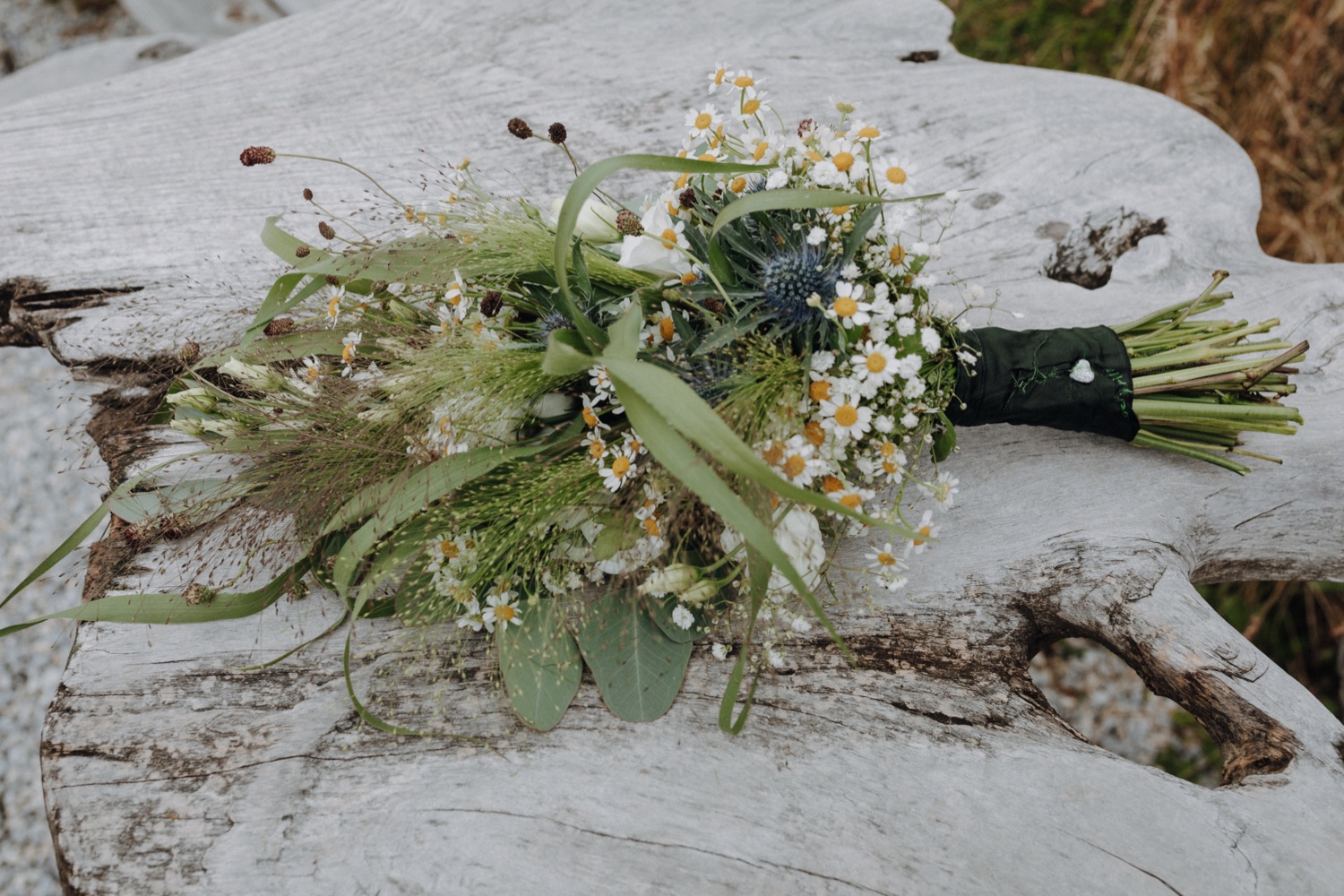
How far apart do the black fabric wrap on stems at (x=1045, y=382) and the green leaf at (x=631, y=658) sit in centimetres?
58

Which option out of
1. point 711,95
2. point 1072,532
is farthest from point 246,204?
point 1072,532

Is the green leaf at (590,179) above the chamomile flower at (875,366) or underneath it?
above

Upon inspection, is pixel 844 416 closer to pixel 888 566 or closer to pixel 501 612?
pixel 888 566

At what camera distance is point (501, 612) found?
1.21 metres

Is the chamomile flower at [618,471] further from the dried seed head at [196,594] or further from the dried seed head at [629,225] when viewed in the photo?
the dried seed head at [196,594]

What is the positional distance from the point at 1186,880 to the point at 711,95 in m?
1.55

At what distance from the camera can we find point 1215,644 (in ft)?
3.91

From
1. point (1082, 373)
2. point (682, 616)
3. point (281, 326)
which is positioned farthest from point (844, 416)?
point (281, 326)

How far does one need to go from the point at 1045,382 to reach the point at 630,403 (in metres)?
0.71

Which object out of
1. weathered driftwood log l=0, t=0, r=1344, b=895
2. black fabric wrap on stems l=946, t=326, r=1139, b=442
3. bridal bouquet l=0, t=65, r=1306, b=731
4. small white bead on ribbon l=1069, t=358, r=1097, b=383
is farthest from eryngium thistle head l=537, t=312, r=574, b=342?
small white bead on ribbon l=1069, t=358, r=1097, b=383

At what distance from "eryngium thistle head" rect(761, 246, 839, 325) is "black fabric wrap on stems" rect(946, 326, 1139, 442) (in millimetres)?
312

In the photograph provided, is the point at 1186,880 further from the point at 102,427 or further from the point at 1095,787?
the point at 102,427

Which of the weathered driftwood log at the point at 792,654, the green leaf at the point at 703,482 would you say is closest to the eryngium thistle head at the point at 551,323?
the green leaf at the point at 703,482

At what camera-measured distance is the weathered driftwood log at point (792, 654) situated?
110 centimetres
